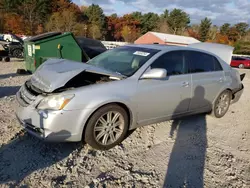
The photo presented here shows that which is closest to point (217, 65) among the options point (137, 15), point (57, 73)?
point (57, 73)

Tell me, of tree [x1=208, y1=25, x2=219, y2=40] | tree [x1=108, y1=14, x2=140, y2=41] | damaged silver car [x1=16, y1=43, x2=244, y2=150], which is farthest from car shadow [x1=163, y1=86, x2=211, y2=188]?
tree [x1=208, y1=25, x2=219, y2=40]

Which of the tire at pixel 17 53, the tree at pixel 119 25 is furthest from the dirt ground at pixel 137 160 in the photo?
the tree at pixel 119 25

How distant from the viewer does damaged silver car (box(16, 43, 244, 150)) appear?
2.98 meters

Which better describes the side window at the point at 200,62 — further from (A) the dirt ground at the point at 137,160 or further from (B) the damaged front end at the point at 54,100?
(B) the damaged front end at the point at 54,100

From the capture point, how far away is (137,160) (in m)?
3.19

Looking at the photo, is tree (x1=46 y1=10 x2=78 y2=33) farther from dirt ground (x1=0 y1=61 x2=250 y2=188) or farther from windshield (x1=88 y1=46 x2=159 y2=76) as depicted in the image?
dirt ground (x1=0 y1=61 x2=250 y2=188)

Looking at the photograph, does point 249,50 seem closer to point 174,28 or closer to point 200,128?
point 174,28

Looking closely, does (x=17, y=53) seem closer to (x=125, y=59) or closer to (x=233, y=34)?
(x=125, y=59)

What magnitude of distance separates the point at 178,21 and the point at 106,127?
255 feet

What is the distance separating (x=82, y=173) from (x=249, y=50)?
44.9 meters

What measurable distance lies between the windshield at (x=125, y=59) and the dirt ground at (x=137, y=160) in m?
1.17

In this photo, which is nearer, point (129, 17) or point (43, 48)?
point (43, 48)

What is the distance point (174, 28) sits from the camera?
7512 centimetres

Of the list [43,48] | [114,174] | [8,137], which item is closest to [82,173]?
[114,174]
